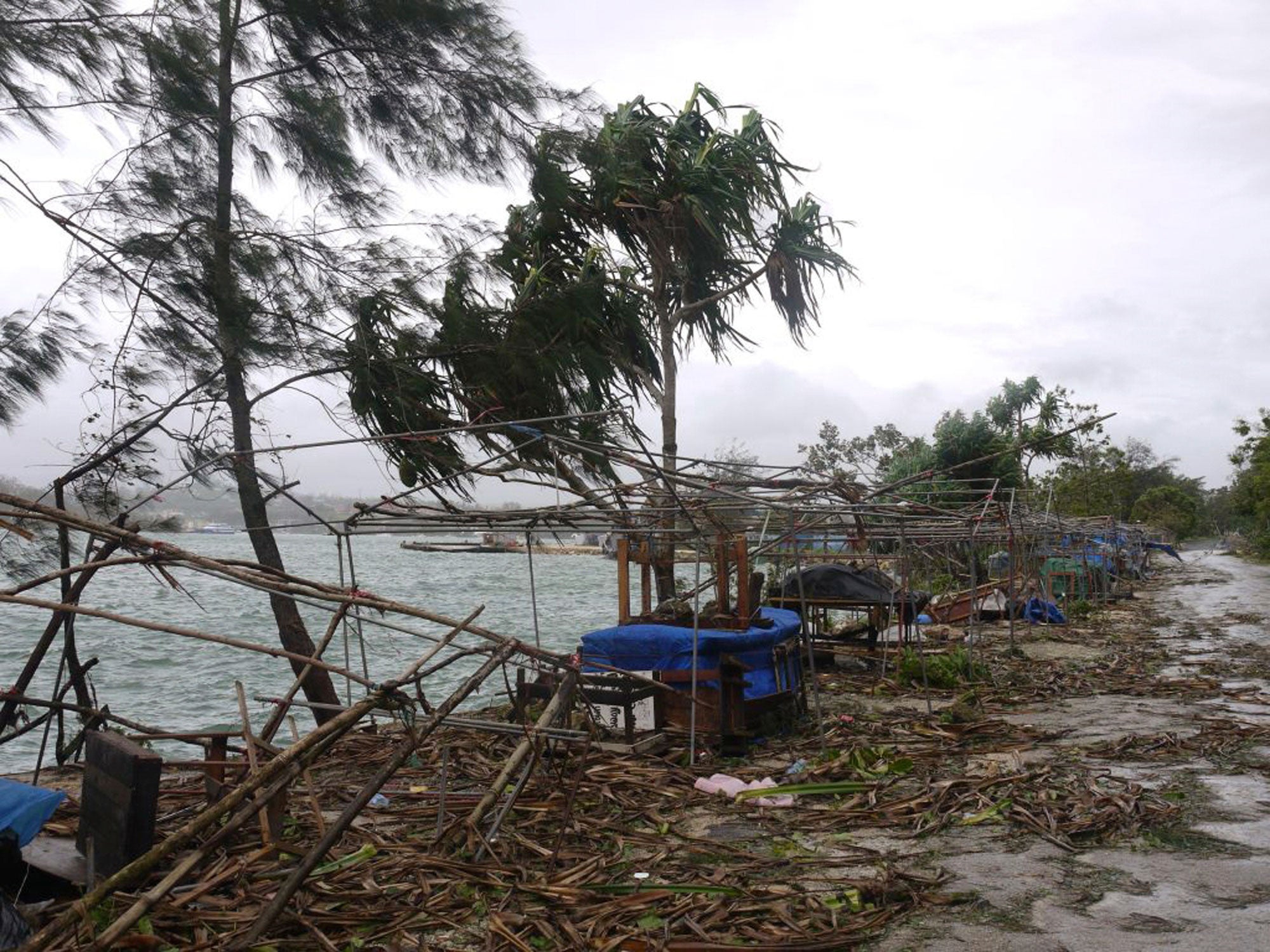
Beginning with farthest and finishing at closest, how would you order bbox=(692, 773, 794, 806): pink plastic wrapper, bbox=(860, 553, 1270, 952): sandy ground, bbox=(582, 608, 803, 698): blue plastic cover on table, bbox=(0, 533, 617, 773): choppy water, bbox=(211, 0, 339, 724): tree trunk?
bbox=(0, 533, 617, 773): choppy water < bbox=(582, 608, 803, 698): blue plastic cover on table < bbox=(211, 0, 339, 724): tree trunk < bbox=(692, 773, 794, 806): pink plastic wrapper < bbox=(860, 553, 1270, 952): sandy ground

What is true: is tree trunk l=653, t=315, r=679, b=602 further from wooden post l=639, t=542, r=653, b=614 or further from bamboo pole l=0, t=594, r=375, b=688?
bamboo pole l=0, t=594, r=375, b=688

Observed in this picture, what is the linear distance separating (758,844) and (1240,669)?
10571mm

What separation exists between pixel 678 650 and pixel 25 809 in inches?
207

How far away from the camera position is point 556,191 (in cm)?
942

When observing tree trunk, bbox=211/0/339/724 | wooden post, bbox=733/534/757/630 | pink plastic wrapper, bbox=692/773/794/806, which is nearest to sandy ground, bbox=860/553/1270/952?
pink plastic wrapper, bbox=692/773/794/806

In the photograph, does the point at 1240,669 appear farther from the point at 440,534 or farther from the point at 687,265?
the point at 440,534

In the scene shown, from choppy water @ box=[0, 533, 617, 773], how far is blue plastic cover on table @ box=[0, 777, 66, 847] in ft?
3.80

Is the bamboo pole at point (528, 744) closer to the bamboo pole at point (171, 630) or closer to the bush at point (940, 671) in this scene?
the bamboo pole at point (171, 630)

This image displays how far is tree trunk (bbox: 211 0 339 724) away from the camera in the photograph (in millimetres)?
8406

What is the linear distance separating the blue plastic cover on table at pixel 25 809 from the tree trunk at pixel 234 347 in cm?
327

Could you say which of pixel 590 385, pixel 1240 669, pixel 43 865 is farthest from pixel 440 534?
pixel 1240 669

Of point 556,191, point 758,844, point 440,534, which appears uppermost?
point 556,191

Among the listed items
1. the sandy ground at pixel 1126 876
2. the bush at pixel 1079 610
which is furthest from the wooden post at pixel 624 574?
the bush at pixel 1079 610

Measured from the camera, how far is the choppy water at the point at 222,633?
1856 centimetres
